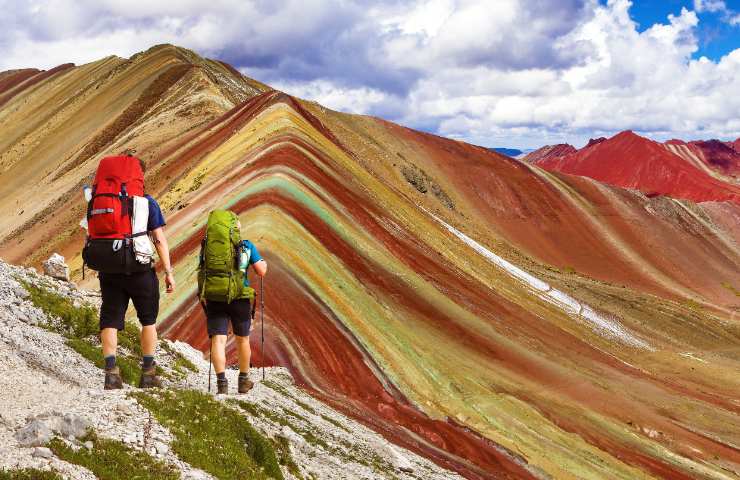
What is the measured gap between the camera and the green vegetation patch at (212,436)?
8.11 m

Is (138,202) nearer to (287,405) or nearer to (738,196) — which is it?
(287,405)

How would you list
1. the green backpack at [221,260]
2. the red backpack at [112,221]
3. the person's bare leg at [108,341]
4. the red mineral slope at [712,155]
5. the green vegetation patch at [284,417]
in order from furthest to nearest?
1. the red mineral slope at [712,155]
2. the green vegetation patch at [284,417]
3. the green backpack at [221,260]
4. the person's bare leg at [108,341]
5. the red backpack at [112,221]

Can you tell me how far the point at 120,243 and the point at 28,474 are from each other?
2889 millimetres

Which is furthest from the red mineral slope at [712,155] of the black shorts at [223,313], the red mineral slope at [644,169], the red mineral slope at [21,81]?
the black shorts at [223,313]

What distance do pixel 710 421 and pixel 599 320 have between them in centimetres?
1493

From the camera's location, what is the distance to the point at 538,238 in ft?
265

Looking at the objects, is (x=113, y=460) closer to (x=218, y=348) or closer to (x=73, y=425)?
(x=73, y=425)

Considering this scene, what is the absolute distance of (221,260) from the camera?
9.43m

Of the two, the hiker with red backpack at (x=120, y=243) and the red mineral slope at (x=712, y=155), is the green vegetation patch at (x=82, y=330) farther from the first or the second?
the red mineral slope at (x=712, y=155)

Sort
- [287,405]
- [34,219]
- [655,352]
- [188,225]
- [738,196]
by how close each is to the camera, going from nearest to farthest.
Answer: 1. [287,405]
2. [188,225]
3. [655,352]
4. [34,219]
5. [738,196]

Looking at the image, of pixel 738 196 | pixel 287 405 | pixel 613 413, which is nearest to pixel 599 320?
pixel 613 413

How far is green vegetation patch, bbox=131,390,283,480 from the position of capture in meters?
8.11

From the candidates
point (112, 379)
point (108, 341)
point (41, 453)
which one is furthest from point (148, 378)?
point (41, 453)

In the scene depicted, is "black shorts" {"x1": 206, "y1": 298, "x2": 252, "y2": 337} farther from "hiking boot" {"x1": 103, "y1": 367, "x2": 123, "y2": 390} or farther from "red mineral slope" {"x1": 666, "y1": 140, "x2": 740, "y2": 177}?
"red mineral slope" {"x1": 666, "y1": 140, "x2": 740, "y2": 177}
